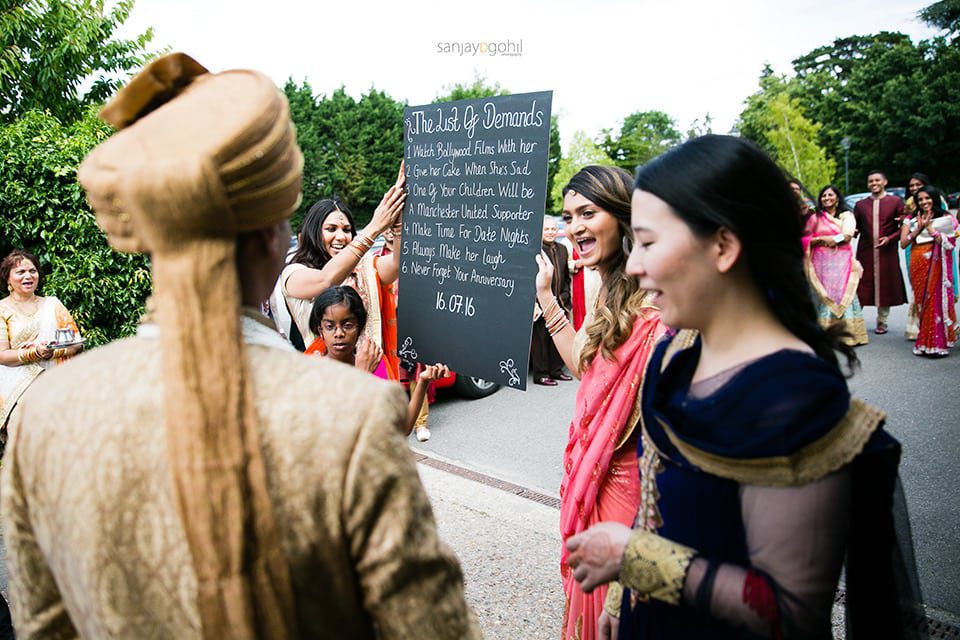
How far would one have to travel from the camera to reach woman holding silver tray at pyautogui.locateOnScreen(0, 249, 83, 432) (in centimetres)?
466

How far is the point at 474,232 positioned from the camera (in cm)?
294

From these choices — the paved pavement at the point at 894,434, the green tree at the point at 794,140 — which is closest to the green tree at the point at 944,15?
the green tree at the point at 794,140

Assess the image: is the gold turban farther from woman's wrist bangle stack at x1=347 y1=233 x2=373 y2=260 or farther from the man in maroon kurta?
the man in maroon kurta

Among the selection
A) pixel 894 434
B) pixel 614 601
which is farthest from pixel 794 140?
pixel 614 601

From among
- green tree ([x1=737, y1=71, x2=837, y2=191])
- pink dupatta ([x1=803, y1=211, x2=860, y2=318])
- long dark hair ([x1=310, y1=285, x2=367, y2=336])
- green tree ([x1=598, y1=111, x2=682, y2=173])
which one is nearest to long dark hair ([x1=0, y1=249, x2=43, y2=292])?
long dark hair ([x1=310, y1=285, x2=367, y2=336])

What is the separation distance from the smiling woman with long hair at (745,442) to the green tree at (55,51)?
8.07 metres

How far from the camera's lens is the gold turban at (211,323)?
3.03ft

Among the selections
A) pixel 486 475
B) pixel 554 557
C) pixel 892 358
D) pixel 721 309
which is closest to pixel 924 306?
pixel 892 358

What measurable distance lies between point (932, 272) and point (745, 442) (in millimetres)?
8488

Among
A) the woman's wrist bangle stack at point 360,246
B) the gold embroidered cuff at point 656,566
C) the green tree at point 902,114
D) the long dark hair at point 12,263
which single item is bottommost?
the gold embroidered cuff at point 656,566

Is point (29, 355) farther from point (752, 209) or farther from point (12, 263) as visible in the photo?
point (752, 209)

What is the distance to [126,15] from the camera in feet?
27.1

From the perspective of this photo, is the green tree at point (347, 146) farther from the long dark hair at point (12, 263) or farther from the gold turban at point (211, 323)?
the gold turban at point (211, 323)

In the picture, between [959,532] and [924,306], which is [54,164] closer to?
[959,532]
